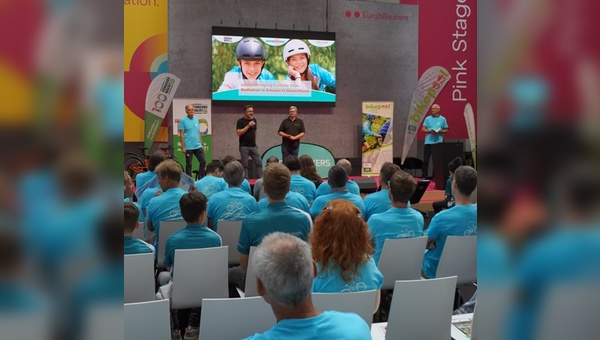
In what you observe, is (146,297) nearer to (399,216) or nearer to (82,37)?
(399,216)

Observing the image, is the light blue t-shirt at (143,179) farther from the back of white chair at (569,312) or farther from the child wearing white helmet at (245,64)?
the back of white chair at (569,312)

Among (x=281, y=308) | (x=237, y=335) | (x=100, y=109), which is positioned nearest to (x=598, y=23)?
(x=100, y=109)

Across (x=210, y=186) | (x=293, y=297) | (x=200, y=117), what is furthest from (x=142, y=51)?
(x=293, y=297)

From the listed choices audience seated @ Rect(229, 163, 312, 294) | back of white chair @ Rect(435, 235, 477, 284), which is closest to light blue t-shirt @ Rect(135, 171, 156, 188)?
audience seated @ Rect(229, 163, 312, 294)

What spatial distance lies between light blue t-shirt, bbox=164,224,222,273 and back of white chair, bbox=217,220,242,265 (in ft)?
2.11

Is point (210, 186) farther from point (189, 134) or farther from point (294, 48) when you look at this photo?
point (294, 48)

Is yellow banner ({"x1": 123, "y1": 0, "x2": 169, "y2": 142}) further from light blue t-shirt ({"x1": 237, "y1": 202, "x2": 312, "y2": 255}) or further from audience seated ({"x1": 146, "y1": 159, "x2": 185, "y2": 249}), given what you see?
light blue t-shirt ({"x1": 237, "y1": 202, "x2": 312, "y2": 255})

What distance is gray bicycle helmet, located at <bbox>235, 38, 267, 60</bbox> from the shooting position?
37.0 feet

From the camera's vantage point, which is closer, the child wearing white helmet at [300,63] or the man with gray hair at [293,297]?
the man with gray hair at [293,297]

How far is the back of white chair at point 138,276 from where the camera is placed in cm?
302

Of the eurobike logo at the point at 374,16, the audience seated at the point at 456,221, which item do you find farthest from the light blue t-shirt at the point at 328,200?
the eurobike logo at the point at 374,16

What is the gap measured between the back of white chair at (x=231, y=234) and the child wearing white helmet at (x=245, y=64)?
741 cm

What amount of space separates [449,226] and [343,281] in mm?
1404

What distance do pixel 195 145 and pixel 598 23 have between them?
10232 millimetres
